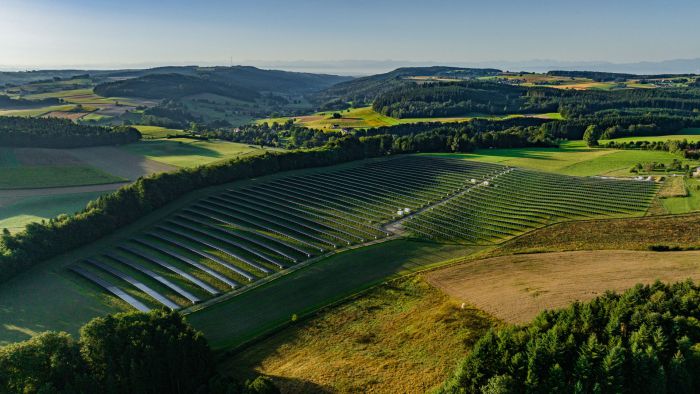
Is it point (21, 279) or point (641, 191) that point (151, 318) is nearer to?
point (21, 279)

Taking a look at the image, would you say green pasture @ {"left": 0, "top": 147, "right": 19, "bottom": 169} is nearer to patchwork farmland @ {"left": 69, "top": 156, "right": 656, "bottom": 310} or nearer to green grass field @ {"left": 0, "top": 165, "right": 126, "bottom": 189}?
green grass field @ {"left": 0, "top": 165, "right": 126, "bottom": 189}

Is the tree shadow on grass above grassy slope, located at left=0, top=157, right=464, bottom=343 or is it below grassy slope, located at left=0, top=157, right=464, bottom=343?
above

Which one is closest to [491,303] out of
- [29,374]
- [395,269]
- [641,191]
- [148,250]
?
[395,269]

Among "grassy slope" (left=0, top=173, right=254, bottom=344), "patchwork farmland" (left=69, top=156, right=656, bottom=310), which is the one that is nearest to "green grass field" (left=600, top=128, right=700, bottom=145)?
"patchwork farmland" (left=69, top=156, right=656, bottom=310)

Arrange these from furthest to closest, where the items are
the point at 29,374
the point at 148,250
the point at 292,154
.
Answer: the point at 292,154
the point at 148,250
the point at 29,374

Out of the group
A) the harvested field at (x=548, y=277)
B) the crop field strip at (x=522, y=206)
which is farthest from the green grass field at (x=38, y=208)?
the harvested field at (x=548, y=277)

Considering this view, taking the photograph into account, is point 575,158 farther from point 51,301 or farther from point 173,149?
point 51,301
